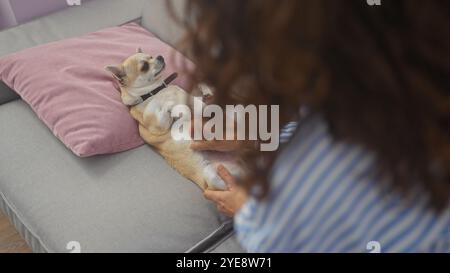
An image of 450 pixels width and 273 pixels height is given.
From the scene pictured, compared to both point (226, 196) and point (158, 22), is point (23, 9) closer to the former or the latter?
point (158, 22)

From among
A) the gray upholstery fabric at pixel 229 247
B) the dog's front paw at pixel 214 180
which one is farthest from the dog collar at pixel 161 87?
the gray upholstery fabric at pixel 229 247

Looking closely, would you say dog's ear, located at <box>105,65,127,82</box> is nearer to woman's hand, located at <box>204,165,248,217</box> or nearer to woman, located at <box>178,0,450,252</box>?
woman's hand, located at <box>204,165,248,217</box>

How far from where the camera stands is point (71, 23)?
148 cm

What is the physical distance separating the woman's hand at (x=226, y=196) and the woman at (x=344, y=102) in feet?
1.15

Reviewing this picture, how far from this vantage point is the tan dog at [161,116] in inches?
41.2

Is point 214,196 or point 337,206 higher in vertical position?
point 337,206

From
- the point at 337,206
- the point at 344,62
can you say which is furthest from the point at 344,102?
the point at 337,206

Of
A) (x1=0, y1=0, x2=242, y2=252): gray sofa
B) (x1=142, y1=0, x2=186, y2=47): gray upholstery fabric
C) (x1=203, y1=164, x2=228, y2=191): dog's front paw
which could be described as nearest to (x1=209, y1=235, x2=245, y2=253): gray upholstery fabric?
(x1=0, y1=0, x2=242, y2=252): gray sofa

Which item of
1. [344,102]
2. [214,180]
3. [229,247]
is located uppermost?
[344,102]

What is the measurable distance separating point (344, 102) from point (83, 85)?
88 centimetres

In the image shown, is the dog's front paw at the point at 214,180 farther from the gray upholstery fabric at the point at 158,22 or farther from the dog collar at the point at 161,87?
the gray upholstery fabric at the point at 158,22

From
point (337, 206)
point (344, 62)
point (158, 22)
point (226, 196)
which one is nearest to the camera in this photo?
point (344, 62)

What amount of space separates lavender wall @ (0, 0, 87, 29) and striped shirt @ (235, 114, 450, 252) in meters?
1.34
